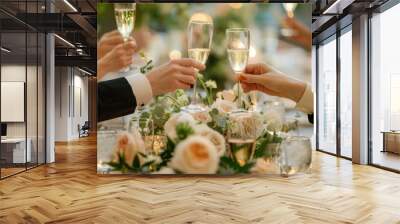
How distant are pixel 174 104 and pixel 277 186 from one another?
1.90 m

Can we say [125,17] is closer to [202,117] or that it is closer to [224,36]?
[224,36]

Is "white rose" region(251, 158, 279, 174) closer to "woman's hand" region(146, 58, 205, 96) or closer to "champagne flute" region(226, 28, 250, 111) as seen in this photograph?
"woman's hand" region(146, 58, 205, 96)

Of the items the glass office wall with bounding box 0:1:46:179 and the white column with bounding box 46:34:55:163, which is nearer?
the glass office wall with bounding box 0:1:46:179

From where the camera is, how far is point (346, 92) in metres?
8.70

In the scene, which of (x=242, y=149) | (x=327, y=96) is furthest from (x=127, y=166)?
(x=327, y=96)

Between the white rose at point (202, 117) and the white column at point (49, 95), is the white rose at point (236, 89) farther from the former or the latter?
the white column at point (49, 95)

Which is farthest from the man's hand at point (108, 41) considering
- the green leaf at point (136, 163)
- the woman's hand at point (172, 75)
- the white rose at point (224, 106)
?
the green leaf at point (136, 163)

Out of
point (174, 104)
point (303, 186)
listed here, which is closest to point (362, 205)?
point (303, 186)

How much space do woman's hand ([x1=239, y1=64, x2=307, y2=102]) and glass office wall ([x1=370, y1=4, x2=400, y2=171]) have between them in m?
1.76

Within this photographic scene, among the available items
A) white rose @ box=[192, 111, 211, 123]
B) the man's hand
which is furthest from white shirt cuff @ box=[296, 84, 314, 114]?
the man's hand

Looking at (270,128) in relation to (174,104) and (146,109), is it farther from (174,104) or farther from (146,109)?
(146,109)

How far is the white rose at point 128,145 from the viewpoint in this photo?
621cm

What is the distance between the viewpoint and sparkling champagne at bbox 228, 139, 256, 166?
476 centimetres

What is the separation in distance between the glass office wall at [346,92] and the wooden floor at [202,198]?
6.22 ft
